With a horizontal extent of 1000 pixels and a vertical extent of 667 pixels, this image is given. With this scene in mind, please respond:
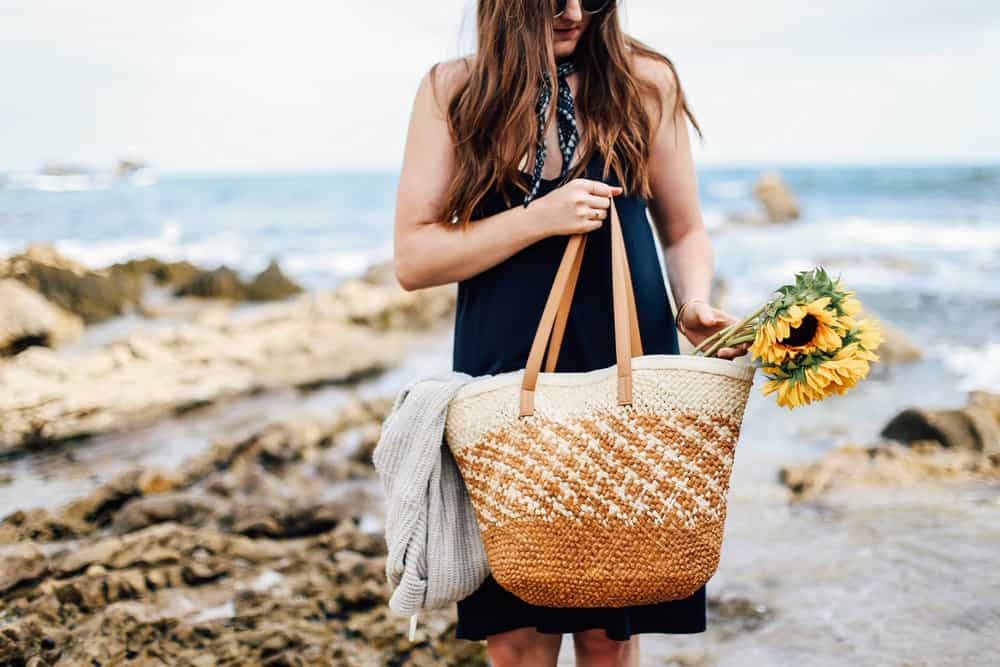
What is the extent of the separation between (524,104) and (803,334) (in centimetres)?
68

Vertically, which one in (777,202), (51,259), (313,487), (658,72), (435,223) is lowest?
(313,487)

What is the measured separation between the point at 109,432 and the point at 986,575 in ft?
17.6

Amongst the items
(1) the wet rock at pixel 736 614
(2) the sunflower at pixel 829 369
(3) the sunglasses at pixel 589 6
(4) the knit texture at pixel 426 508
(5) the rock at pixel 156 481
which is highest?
(3) the sunglasses at pixel 589 6

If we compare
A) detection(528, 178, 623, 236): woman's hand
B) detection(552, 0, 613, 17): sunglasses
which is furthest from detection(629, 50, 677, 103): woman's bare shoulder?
detection(528, 178, 623, 236): woman's hand

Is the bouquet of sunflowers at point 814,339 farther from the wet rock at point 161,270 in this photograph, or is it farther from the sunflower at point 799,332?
the wet rock at point 161,270

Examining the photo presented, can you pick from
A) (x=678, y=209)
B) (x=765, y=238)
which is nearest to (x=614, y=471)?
(x=678, y=209)

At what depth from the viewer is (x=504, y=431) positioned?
1.63 m

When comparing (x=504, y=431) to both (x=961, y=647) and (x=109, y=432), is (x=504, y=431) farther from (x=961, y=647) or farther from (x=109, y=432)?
(x=109, y=432)

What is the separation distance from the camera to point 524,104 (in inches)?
69.6

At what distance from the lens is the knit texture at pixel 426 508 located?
1739 millimetres

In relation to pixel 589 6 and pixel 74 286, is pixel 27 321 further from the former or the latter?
pixel 589 6

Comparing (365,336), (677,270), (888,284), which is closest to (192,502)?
(677,270)

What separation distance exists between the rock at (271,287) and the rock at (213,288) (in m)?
0.15

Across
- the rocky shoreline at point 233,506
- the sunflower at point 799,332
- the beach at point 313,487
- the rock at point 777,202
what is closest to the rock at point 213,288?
the beach at point 313,487
